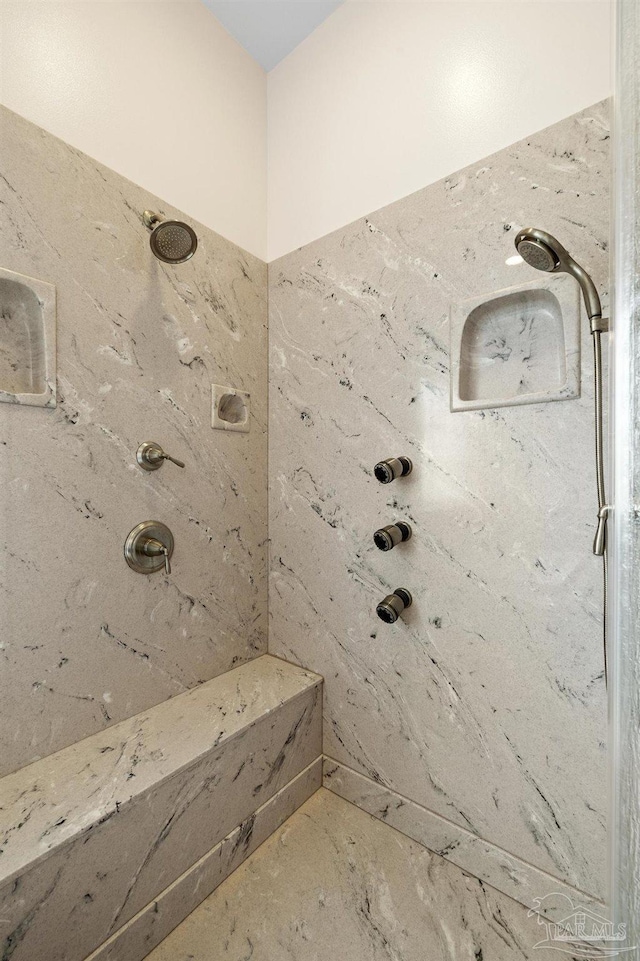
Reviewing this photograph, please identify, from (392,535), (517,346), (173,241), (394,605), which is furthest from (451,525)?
(173,241)

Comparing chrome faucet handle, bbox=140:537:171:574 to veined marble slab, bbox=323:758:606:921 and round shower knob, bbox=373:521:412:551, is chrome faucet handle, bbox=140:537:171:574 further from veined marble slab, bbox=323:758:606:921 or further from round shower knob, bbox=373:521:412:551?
veined marble slab, bbox=323:758:606:921

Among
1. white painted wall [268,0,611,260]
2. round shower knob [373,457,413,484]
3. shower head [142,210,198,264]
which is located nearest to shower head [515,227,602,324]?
white painted wall [268,0,611,260]

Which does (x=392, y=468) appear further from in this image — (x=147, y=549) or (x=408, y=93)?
(x=408, y=93)

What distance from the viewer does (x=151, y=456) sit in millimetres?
1211

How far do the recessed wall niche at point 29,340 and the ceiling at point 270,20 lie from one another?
4.10 feet

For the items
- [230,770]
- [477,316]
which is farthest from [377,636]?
[477,316]

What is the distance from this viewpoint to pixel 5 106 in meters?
0.96

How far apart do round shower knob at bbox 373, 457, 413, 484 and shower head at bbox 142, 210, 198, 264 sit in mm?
769

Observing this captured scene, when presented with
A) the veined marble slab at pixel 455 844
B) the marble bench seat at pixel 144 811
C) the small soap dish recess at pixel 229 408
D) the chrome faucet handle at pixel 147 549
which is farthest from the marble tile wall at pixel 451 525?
the chrome faucet handle at pixel 147 549

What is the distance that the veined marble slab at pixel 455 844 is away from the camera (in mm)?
1001

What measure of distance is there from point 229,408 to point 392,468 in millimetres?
697

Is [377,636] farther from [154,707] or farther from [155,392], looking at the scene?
[155,392]

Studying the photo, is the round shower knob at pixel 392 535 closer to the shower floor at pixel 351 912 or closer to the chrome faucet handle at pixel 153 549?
the chrome faucet handle at pixel 153 549

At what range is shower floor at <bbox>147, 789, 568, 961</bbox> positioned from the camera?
943 millimetres
